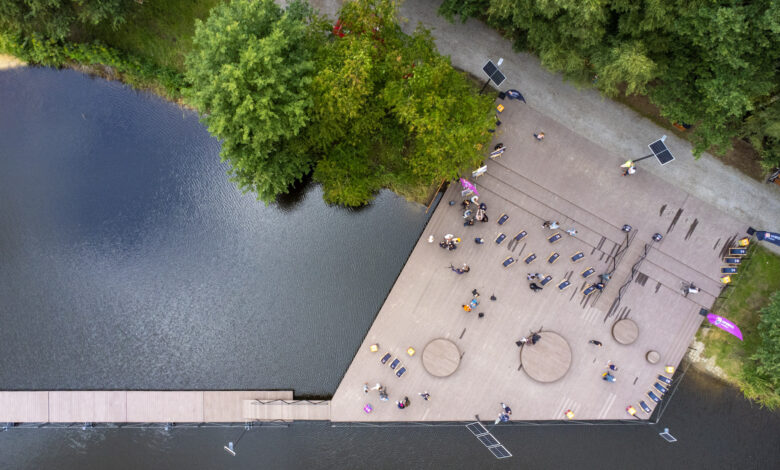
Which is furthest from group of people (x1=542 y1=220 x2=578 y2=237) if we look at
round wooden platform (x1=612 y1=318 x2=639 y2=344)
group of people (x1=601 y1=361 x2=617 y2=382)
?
group of people (x1=601 y1=361 x2=617 y2=382)

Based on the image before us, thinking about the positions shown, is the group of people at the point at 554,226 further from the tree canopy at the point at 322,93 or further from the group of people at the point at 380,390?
the group of people at the point at 380,390

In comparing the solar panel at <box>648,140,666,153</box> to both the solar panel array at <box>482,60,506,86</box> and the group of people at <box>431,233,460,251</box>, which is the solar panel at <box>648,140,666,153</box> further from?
the group of people at <box>431,233,460,251</box>

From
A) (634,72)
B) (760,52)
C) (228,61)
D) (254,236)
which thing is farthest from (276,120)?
(760,52)

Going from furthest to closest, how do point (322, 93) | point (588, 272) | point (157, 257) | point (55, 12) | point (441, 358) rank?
point (157, 257), point (588, 272), point (441, 358), point (55, 12), point (322, 93)

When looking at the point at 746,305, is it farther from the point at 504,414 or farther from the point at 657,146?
the point at 504,414

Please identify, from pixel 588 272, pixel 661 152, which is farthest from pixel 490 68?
pixel 588 272

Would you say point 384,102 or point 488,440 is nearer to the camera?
point 384,102

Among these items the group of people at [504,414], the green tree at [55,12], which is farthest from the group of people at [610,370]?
the green tree at [55,12]
